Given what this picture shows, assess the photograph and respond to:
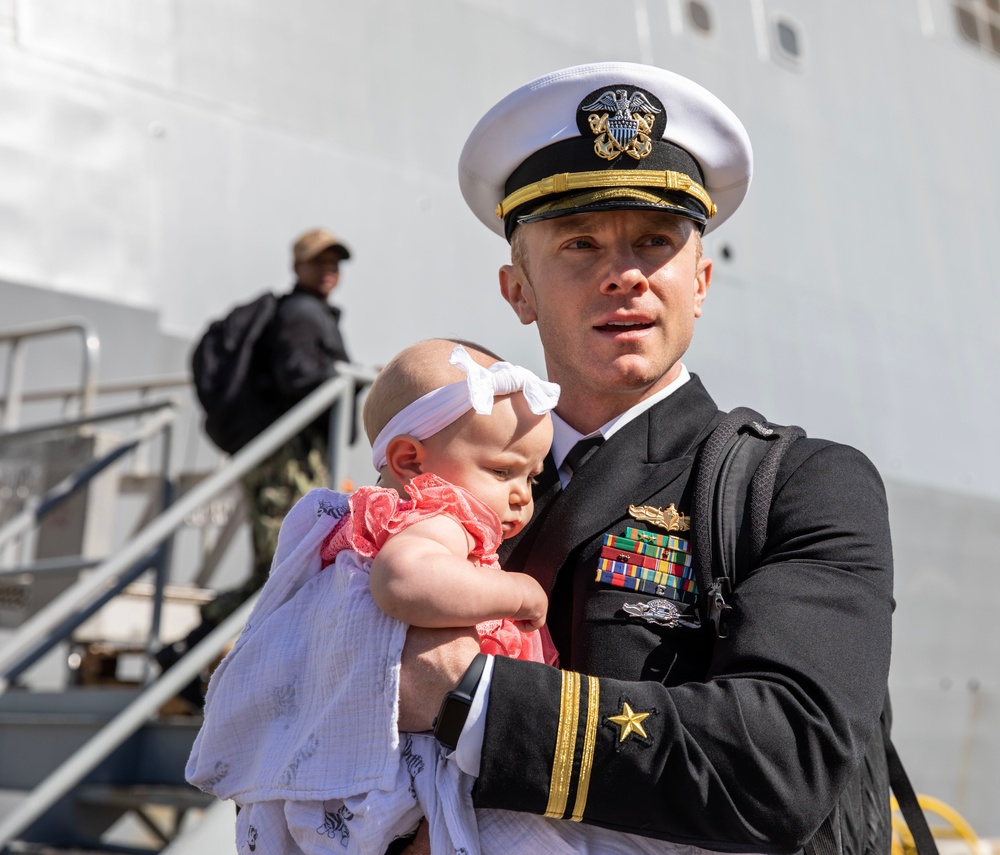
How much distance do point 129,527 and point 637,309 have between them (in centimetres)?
436

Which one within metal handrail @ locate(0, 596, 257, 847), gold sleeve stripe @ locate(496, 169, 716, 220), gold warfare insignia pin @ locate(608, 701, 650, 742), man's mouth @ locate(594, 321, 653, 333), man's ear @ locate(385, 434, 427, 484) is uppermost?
gold sleeve stripe @ locate(496, 169, 716, 220)

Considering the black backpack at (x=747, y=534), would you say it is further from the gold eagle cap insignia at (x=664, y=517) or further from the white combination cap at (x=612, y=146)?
the white combination cap at (x=612, y=146)

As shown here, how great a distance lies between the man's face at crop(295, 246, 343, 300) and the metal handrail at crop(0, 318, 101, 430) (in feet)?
2.94

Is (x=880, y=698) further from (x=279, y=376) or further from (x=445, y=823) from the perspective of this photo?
(x=279, y=376)

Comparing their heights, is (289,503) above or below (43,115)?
below

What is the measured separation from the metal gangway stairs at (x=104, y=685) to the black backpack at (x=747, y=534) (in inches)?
78.4

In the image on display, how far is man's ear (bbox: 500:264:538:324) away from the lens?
5.83ft

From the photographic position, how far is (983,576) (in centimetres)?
703

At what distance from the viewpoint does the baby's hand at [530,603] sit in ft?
4.58

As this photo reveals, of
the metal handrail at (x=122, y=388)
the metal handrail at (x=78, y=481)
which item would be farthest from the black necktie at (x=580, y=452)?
the metal handrail at (x=122, y=388)

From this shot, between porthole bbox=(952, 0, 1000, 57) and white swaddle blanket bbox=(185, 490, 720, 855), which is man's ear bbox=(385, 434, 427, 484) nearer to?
white swaddle blanket bbox=(185, 490, 720, 855)

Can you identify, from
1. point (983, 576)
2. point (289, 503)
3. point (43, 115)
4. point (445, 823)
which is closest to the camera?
point (445, 823)

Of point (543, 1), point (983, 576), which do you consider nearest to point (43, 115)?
point (543, 1)

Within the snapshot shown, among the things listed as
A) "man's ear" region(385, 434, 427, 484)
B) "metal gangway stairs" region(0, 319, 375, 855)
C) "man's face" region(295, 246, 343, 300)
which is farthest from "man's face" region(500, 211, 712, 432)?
"man's face" region(295, 246, 343, 300)
